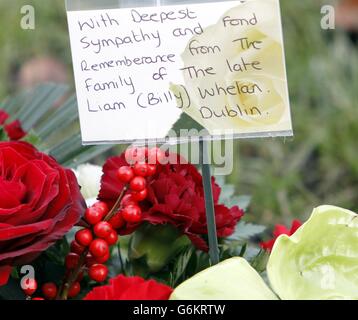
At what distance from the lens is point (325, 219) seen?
64cm

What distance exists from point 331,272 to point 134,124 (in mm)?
204

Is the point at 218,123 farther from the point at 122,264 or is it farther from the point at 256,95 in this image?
the point at 122,264

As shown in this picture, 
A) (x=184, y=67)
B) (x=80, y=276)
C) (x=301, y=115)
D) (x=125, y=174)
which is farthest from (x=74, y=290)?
(x=301, y=115)

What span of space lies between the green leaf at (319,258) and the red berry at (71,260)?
0.60 ft

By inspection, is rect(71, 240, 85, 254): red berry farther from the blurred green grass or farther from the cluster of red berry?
the blurred green grass

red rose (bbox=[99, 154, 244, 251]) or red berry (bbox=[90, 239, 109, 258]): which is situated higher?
red rose (bbox=[99, 154, 244, 251])

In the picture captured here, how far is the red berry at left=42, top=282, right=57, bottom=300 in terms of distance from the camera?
27.6 inches

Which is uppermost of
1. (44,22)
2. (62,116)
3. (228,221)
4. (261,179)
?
(44,22)

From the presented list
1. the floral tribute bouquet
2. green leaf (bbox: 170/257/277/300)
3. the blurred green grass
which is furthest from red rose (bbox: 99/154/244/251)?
the blurred green grass

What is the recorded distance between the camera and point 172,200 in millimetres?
699
